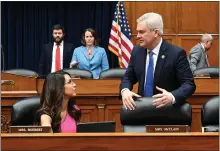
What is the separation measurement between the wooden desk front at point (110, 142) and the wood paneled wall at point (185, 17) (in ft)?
22.2

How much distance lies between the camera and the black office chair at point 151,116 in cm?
353

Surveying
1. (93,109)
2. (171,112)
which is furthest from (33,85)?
(171,112)

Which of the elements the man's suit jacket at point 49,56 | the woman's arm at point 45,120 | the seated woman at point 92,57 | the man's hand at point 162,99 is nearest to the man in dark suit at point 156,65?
the man's hand at point 162,99

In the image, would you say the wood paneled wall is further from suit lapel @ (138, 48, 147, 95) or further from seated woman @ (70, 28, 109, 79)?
suit lapel @ (138, 48, 147, 95)

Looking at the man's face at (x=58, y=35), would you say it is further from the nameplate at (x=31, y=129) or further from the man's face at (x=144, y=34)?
the nameplate at (x=31, y=129)

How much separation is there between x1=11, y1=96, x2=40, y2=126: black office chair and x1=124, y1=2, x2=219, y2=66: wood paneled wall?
5.86 metres

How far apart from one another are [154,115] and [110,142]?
836mm

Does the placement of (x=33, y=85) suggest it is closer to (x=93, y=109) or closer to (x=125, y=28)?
(x=93, y=109)

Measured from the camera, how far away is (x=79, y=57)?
25.0 feet

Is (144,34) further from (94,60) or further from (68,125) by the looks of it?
(94,60)

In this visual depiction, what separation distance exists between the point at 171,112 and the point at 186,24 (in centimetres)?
610

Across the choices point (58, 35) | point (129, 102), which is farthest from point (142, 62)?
point (58, 35)

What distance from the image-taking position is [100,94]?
228 inches

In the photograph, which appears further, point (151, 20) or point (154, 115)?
point (151, 20)
